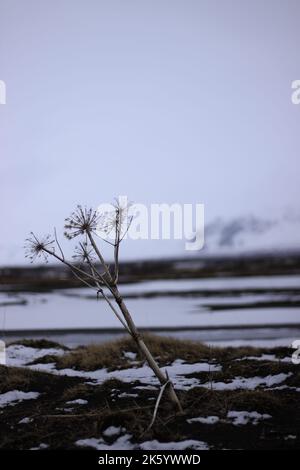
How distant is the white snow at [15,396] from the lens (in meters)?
6.94

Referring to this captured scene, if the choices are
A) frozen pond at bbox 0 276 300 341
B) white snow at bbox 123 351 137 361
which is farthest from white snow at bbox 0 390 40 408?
frozen pond at bbox 0 276 300 341

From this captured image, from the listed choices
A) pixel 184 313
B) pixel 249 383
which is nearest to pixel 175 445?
pixel 249 383

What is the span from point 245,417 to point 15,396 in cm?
381

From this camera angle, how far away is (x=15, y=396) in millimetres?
7121

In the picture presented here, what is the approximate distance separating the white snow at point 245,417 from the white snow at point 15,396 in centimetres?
332

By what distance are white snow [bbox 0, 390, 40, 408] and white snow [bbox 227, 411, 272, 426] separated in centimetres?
332

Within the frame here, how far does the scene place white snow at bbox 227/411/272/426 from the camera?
5594mm

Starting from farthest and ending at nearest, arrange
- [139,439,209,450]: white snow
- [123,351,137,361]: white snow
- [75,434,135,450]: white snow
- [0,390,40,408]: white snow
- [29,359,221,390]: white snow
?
[123,351,137,361]: white snow
[29,359,221,390]: white snow
[0,390,40,408]: white snow
[75,434,135,450]: white snow
[139,439,209,450]: white snow

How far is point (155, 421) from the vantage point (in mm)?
5543

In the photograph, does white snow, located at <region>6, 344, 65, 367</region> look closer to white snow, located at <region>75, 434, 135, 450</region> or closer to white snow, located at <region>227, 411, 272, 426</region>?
white snow, located at <region>75, 434, 135, 450</region>

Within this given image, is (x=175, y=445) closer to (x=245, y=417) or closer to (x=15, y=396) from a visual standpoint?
(x=245, y=417)

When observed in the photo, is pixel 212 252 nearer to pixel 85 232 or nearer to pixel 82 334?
pixel 82 334
